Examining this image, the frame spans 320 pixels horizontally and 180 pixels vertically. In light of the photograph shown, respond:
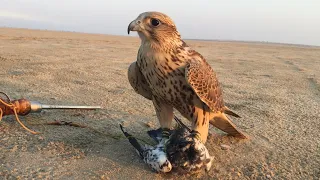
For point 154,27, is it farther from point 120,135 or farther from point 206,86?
point 120,135

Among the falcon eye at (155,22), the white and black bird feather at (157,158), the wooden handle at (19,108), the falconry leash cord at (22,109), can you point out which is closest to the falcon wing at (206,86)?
the falcon eye at (155,22)

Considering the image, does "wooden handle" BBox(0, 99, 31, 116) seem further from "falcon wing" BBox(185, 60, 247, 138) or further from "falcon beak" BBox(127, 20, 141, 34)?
"falcon wing" BBox(185, 60, 247, 138)

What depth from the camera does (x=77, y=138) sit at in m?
3.42

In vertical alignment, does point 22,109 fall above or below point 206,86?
below

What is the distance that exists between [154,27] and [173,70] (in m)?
0.41

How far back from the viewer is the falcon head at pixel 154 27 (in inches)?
116

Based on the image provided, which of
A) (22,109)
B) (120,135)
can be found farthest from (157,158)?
(22,109)

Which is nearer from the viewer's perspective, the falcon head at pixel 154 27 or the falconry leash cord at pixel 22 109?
the falcon head at pixel 154 27

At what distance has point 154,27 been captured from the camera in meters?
2.96

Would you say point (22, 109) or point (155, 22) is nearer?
point (155, 22)

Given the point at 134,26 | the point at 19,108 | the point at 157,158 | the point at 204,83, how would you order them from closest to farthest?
the point at 157,158, the point at 134,26, the point at 204,83, the point at 19,108

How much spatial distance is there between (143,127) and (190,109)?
3.41 ft

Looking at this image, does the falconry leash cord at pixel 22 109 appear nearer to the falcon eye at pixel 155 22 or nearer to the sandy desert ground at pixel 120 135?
the sandy desert ground at pixel 120 135

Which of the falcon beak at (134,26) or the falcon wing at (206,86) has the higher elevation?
the falcon beak at (134,26)
